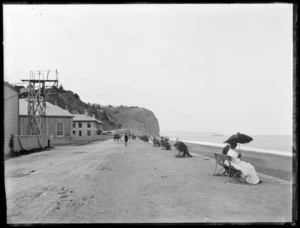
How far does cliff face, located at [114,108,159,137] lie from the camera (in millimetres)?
166875

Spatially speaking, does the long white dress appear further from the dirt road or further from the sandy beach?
the sandy beach

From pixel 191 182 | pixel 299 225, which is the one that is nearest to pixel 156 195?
pixel 191 182

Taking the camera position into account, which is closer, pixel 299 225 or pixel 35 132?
pixel 299 225

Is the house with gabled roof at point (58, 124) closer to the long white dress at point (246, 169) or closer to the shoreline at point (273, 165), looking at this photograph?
the shoreline at point (273, 165)

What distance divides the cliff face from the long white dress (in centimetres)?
15005

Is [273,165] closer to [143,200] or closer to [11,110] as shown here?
[143,200]

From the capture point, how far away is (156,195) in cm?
616

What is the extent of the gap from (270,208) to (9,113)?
20861 millimetres

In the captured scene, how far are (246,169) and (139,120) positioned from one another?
16833cm

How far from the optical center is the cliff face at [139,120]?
167 m

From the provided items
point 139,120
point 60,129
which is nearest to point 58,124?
point 60,129

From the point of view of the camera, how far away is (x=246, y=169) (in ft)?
25.4

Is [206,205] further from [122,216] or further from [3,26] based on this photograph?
[3,26]

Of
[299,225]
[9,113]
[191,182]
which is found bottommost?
[191,182]
